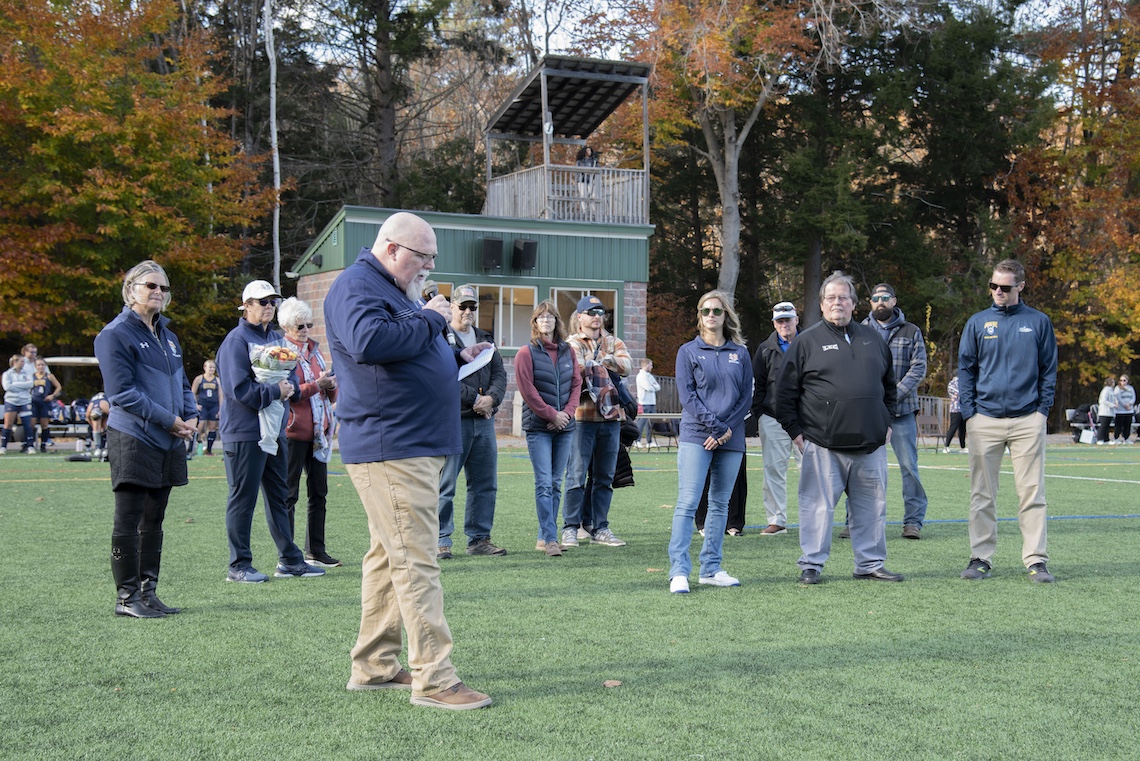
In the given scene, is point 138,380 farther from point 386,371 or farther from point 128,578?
point 386,371

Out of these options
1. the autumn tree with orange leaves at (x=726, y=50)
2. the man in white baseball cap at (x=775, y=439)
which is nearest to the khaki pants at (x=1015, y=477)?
the man in white baseball cap at (x=775, y=439)

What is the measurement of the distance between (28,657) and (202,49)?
24785 millimetres

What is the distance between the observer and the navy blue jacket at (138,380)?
5883mm

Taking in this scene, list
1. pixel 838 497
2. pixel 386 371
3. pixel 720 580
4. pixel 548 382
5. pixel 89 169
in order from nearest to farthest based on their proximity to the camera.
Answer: pixel 386 371 → pixel 720 580 → pixel 838 497 → pixel 548 382 → pixel 89 169

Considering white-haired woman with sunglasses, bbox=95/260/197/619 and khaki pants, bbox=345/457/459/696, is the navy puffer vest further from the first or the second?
khaki pants, bbox=345/457/459/696

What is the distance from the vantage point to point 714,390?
7.05 m

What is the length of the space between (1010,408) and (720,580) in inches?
85.4

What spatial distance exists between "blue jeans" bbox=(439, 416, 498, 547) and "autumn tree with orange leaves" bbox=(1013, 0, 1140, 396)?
26.9 m

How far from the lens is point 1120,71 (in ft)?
108

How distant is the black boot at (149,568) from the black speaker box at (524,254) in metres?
19.9

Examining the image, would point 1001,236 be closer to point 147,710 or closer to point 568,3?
point 568,3

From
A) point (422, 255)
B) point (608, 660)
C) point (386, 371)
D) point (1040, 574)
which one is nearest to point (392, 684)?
point (608, 660)

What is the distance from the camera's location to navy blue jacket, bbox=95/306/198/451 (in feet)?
19.3

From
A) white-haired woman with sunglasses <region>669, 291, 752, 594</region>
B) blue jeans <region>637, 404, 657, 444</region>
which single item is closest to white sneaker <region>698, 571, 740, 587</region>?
white-haired woman with sunglasses <region>669, 291, 752, 594</region>
